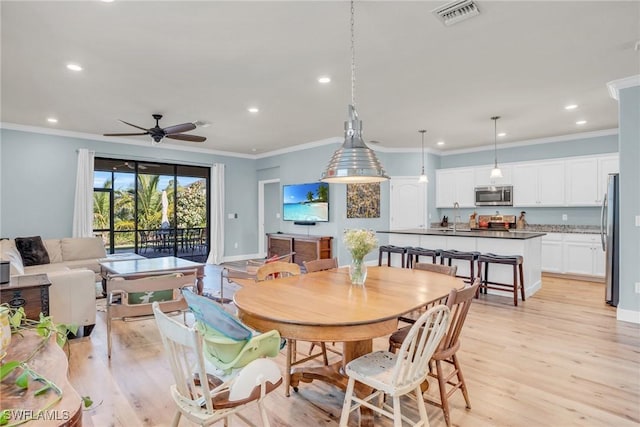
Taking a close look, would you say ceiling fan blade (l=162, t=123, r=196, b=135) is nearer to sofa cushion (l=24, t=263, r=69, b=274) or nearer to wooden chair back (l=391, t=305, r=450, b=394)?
sofa cushion (l=24, t=263, r=69, b=274)

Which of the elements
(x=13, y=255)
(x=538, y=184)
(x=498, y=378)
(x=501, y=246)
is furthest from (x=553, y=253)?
(x=13, y=255)

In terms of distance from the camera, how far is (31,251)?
5.22 metres

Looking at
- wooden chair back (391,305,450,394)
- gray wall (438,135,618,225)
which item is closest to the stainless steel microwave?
gray wall (438,135,618,225)

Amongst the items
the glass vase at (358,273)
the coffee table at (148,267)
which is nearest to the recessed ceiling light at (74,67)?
the coffee table at (148,267)

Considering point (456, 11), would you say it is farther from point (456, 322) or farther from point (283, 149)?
point (283, 149)

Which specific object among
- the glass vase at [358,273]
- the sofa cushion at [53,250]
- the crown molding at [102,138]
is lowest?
the sofa cushion at [53,250]

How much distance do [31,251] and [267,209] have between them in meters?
5.43

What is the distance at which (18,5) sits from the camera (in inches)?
98.0

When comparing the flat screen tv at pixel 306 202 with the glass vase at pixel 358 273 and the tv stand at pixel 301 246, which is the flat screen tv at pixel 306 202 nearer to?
the tv stand at pixel 301 246

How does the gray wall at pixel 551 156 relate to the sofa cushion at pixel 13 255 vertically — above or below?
above

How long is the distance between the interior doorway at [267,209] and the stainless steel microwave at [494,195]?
15.9 ft

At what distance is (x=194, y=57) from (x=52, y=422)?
3.31 m

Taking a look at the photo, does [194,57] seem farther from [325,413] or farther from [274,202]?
[274,202]

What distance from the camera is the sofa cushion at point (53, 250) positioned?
5570 millimetres
